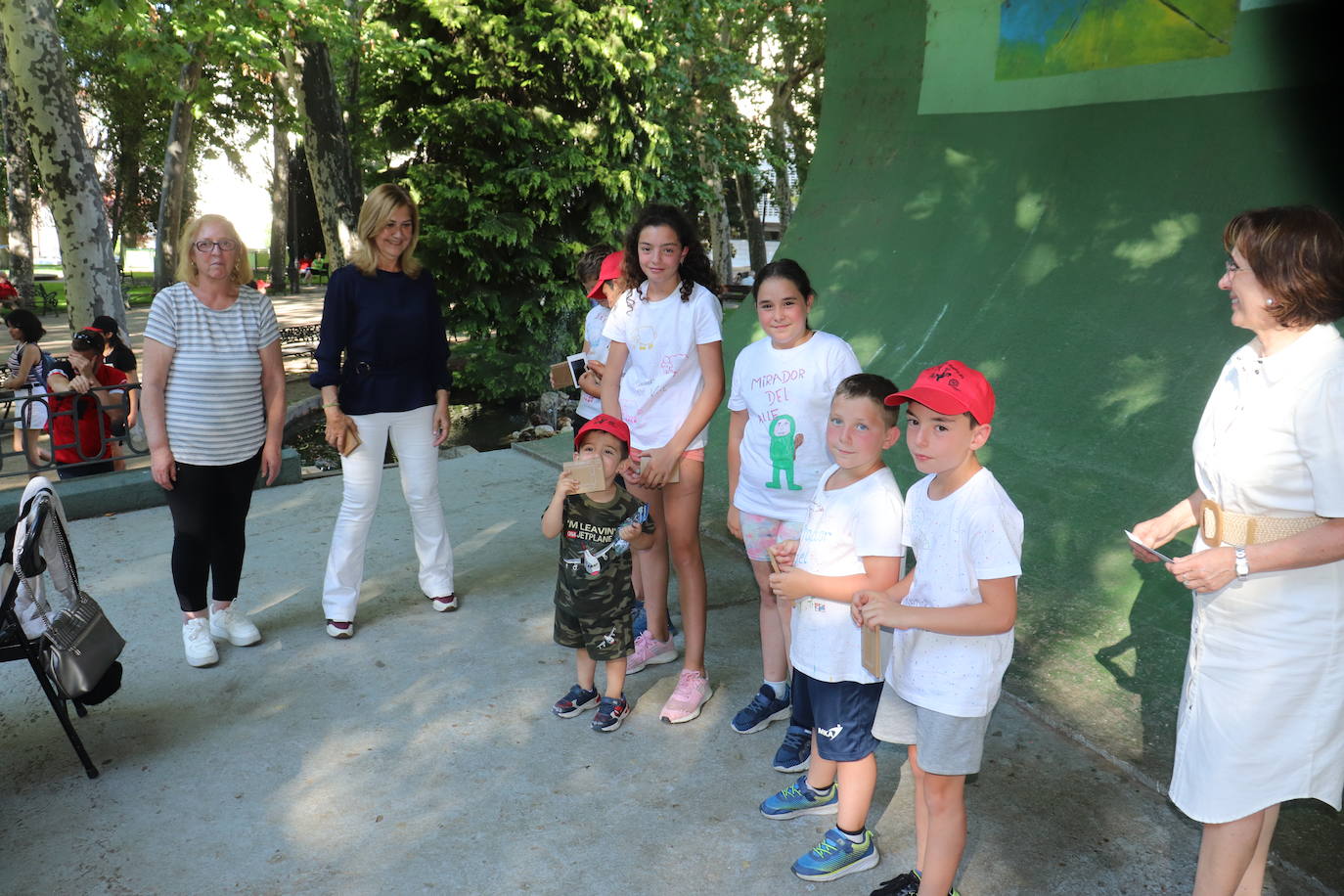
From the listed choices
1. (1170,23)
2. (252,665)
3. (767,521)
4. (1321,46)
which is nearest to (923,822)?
(767,521)

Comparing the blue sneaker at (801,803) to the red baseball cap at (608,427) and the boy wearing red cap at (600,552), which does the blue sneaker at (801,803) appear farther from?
the red baseball cap at (608,427)

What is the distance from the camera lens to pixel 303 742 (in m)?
3.86

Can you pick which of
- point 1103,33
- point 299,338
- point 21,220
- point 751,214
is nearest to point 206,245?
point 1103,33

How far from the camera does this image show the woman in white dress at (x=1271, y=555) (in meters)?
2.19

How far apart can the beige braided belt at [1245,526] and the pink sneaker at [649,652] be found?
2.57m

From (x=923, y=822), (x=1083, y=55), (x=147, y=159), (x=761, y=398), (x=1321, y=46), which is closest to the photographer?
(x=923, y=822)

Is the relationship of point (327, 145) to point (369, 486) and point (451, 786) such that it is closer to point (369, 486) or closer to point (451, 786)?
point (369, 486)

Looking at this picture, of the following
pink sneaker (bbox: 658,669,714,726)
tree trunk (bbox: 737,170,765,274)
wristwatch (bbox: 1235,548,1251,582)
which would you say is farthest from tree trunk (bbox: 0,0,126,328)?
tree trunk (bbox: 737,170,765,274)

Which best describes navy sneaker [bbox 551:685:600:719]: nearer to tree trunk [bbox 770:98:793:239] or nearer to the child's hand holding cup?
the child's hand holding cup

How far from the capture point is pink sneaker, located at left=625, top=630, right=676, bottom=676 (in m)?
4.44

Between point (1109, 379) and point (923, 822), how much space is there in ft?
11.9

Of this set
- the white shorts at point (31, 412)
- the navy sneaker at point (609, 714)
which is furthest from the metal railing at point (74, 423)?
the navy sneaker at point (609, 714)

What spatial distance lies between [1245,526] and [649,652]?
269 cm

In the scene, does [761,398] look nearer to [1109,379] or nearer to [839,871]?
[839,871]
